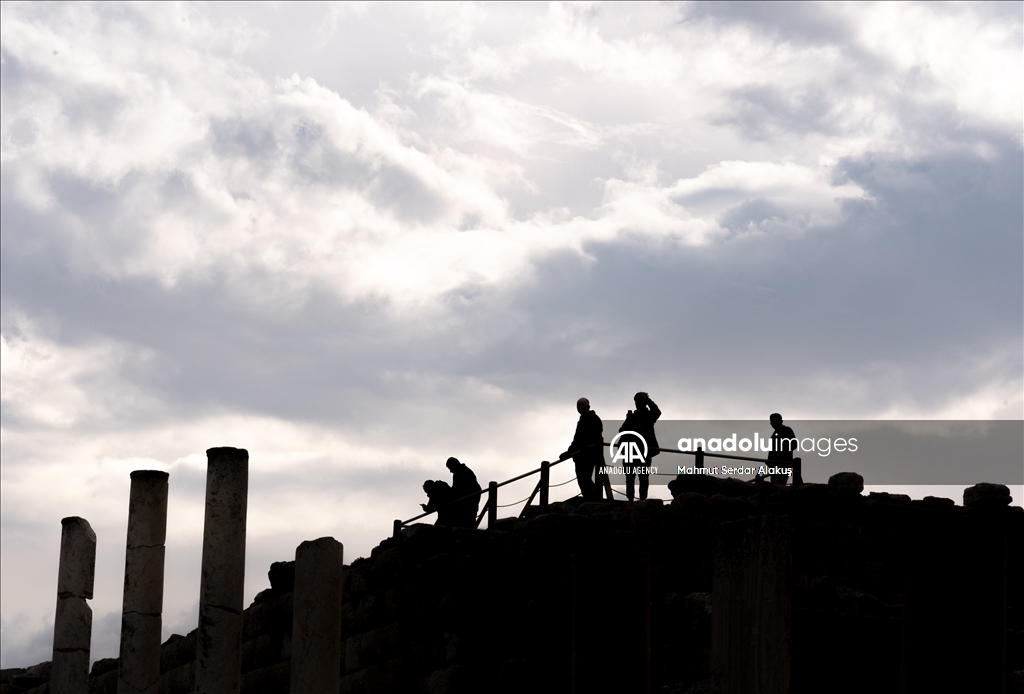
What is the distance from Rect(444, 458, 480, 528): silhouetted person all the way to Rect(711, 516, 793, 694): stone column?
6.60 metres

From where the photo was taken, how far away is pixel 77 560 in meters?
17.9

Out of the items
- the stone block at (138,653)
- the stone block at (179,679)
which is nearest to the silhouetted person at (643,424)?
the stone block at (138,653)

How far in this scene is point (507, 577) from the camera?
1480 cm

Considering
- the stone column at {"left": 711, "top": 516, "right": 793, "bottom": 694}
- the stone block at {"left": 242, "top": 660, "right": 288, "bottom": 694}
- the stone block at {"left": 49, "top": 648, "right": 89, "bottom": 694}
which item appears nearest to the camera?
the stone column at {"left": 711, "top": 516, "right": 793, "bottom": 694}

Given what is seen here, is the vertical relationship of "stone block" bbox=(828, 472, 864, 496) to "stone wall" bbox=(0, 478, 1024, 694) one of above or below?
above

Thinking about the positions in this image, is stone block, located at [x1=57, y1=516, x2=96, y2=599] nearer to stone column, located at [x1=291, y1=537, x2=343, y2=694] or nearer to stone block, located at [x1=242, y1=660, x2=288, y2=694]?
stone block, located at [x1=242, y1=660, x2=288, y2=694]

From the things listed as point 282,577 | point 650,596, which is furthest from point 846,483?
point 282,577

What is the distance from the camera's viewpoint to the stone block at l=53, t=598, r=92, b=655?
58.0ft

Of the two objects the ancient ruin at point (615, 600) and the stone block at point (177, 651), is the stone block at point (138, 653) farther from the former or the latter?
the stone block at point (177, 651)

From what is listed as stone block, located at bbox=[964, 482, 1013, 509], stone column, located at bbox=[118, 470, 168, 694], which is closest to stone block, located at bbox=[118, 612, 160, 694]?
stone column, located at bbox=[118, 470, 168, 694]

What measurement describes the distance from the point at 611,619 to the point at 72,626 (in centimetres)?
959

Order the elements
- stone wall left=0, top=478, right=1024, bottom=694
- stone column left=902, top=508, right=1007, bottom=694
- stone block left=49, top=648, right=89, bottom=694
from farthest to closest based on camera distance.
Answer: stone block left=49, top=648, right=89, bottom=694
stone wall left=0, top=478, right=1024, bottom=694
stone column left=902, top=508, right=1007, bottom=694

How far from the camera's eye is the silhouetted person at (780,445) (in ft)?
56.4

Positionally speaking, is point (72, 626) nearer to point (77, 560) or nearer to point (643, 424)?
point (77, 560)
